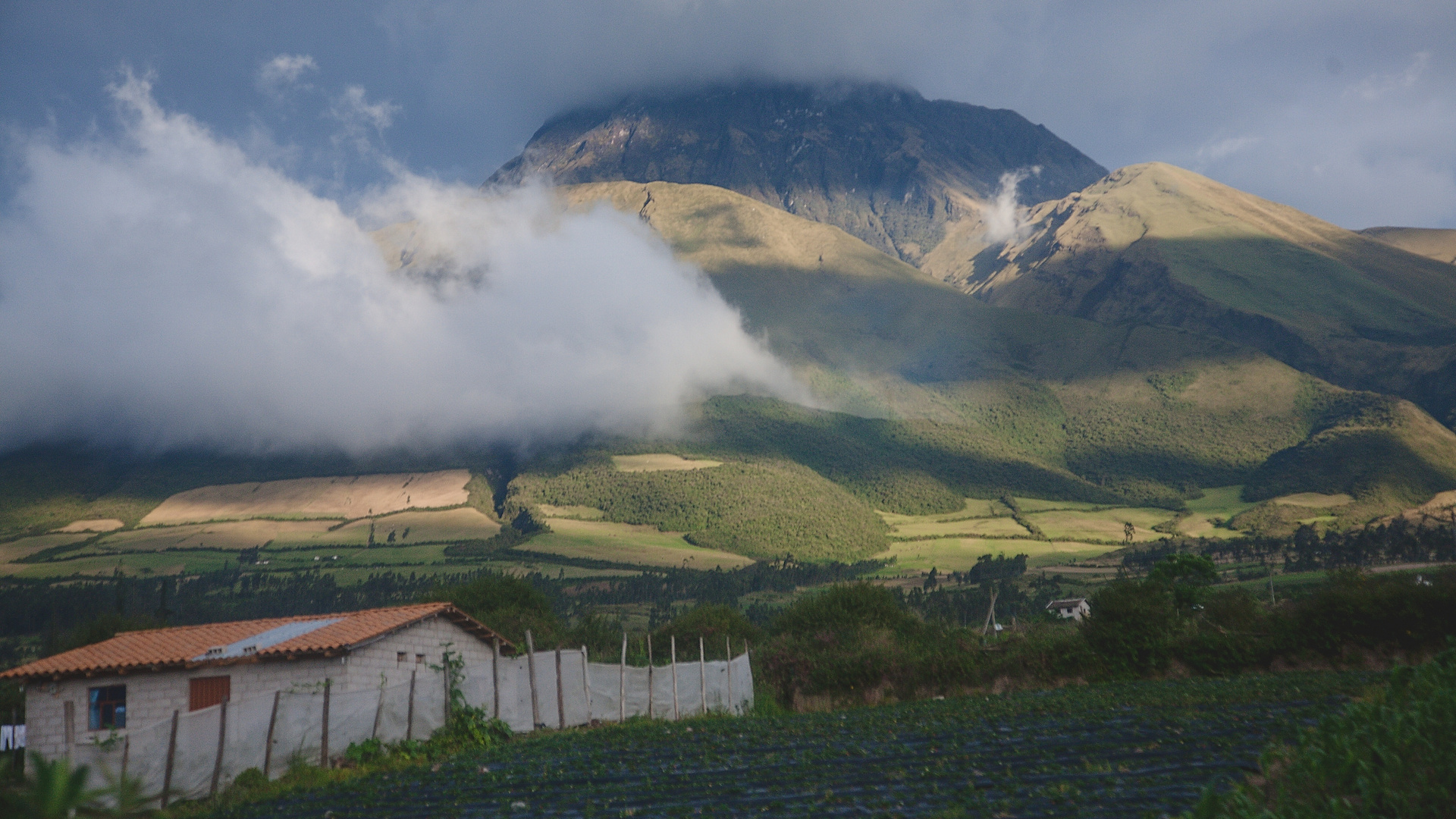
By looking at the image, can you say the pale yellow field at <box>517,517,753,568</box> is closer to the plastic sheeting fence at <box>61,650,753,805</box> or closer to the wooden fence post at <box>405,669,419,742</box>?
the plastic sheeting fence at <box>61,650,753,805</box>

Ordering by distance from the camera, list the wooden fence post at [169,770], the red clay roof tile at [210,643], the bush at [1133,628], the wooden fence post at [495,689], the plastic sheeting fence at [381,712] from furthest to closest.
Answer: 1. the bush at [1133,628]
2. the wooden fence post at [495,689]
3. the red clay roof tile at [210,643]
4. the plastic sheeting fence at [381,712]
5. the wooden fence post at [169,770]

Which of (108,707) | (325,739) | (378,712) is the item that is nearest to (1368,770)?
(325,739)

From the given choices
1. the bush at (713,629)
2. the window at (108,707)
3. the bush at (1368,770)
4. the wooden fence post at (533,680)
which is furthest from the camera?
the bush at (713,629)

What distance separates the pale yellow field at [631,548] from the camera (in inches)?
6914

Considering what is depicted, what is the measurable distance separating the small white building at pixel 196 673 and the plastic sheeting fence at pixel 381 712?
3.50 ft

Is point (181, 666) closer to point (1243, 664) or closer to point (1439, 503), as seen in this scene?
point (1243, 664)

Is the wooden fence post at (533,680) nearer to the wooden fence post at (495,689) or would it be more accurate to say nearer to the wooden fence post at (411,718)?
the wooden fence post at (495,689)

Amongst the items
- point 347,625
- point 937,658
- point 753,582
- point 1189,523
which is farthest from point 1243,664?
point 1189,523

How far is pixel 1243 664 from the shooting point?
36.0m

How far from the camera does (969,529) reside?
7495 inches

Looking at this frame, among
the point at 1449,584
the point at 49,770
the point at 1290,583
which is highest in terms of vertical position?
the point at 49,770

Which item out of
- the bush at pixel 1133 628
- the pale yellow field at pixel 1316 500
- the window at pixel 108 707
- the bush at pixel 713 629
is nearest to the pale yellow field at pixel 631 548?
the pale yellow field at pixel 1316 500

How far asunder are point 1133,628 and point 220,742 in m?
33.8

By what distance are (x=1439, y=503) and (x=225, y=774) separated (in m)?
191
